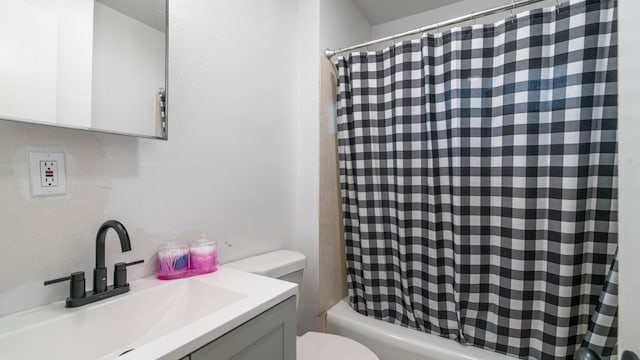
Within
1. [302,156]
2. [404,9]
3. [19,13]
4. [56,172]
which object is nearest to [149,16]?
[19,13]

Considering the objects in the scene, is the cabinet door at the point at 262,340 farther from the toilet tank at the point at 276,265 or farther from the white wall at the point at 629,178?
the white wall at the point at 629,178

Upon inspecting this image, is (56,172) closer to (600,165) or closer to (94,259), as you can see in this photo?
(94,259)

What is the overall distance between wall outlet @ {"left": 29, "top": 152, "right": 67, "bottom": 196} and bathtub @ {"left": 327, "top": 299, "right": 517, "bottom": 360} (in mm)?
1287

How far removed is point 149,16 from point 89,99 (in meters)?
0.35

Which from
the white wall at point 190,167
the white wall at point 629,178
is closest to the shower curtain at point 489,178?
the white wall at point 190,167

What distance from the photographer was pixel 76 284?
2.27ft

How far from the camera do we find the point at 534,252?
1093 millimetres

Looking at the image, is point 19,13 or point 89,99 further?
point 89,99

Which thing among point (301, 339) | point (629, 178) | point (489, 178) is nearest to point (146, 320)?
point (301, 339)

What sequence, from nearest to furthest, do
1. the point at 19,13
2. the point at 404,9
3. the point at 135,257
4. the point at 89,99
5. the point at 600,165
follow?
the point at 19,13 < the point at 89,99 < the point at 135,257 < the point at 600,165 < the point at 404,9

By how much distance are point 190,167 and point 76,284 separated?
48cm

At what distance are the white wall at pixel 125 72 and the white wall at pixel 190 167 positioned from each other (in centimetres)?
6

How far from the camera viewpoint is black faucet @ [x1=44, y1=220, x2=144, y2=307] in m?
0.69

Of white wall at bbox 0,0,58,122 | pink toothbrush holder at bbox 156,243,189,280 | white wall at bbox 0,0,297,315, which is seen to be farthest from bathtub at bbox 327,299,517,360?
white wall at bbox 0,0,58,122
